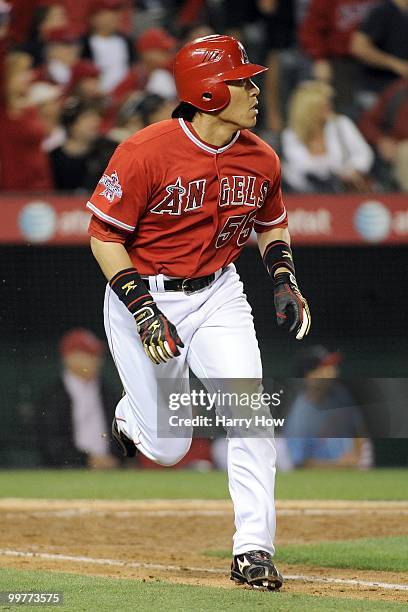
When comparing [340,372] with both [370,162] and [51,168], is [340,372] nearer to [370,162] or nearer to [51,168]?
[370,162]

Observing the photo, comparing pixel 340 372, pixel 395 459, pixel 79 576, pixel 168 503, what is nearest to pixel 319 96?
pixel 340 372

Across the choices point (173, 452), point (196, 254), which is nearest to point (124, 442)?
point (173, 452)

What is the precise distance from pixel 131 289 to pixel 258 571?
1075 millimetres

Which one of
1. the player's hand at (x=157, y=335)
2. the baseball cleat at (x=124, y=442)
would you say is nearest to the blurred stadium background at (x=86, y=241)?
the baseball cleat at (x=124, y=442)

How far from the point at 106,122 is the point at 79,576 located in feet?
16.1

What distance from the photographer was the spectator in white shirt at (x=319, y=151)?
8695 mm

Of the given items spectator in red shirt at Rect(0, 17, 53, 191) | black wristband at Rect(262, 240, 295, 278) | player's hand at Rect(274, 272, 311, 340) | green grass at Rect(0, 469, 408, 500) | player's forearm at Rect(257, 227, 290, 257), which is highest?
player's forearm at Rect(257, 227, 290, 257)

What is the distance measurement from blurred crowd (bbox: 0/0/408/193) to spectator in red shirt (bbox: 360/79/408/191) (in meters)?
0.01

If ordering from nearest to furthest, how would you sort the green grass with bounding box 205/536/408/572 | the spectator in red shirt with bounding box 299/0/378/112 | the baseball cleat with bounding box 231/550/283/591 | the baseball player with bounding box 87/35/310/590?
the baseball cleat with bounding box 231/550/283/591
the baseball player with bounding box 87/35/310/590
the green grass with bounding box 205/536/408/572
the spectator in red shirt with bounding box 299/0/378/112

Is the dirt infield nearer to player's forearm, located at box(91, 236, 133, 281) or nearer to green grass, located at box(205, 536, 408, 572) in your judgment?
green grass, located at box(205, 536, 408, 572)

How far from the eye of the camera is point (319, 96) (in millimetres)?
8867

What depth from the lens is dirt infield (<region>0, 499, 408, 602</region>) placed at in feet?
14.5

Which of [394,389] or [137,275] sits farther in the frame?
[394,389]

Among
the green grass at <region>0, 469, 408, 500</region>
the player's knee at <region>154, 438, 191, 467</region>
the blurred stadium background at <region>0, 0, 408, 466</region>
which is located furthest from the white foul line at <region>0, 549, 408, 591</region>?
the blurred stadium background at <region>0, 0, 408, 466</region>
